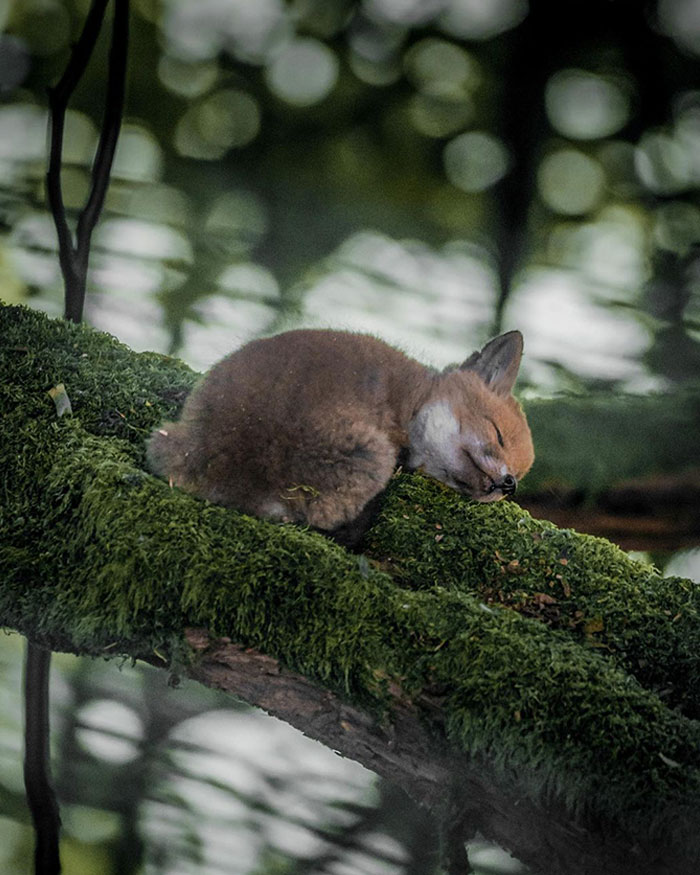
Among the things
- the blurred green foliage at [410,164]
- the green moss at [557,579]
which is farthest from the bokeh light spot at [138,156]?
the green moss at [557,579]

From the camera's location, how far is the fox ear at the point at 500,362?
9.89ft

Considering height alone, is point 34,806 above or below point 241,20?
below

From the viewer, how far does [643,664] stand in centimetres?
223

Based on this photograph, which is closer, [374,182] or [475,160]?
[374,182]

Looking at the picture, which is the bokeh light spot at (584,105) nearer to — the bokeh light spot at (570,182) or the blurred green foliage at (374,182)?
the blurred green foliage at (374,182)

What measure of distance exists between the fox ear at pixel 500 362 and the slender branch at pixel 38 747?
186cm

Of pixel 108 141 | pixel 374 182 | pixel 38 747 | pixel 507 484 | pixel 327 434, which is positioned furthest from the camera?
pixel 374 182

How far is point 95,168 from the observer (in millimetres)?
3312

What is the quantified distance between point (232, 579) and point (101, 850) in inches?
139

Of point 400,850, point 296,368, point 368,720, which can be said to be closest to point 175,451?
point 296,368

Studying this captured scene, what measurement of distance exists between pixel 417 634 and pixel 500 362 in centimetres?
130

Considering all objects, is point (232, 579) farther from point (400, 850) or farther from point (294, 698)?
point (400, 850)

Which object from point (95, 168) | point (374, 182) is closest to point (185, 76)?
point (374, 182)

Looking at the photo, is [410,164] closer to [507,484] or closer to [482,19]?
[482,19]
